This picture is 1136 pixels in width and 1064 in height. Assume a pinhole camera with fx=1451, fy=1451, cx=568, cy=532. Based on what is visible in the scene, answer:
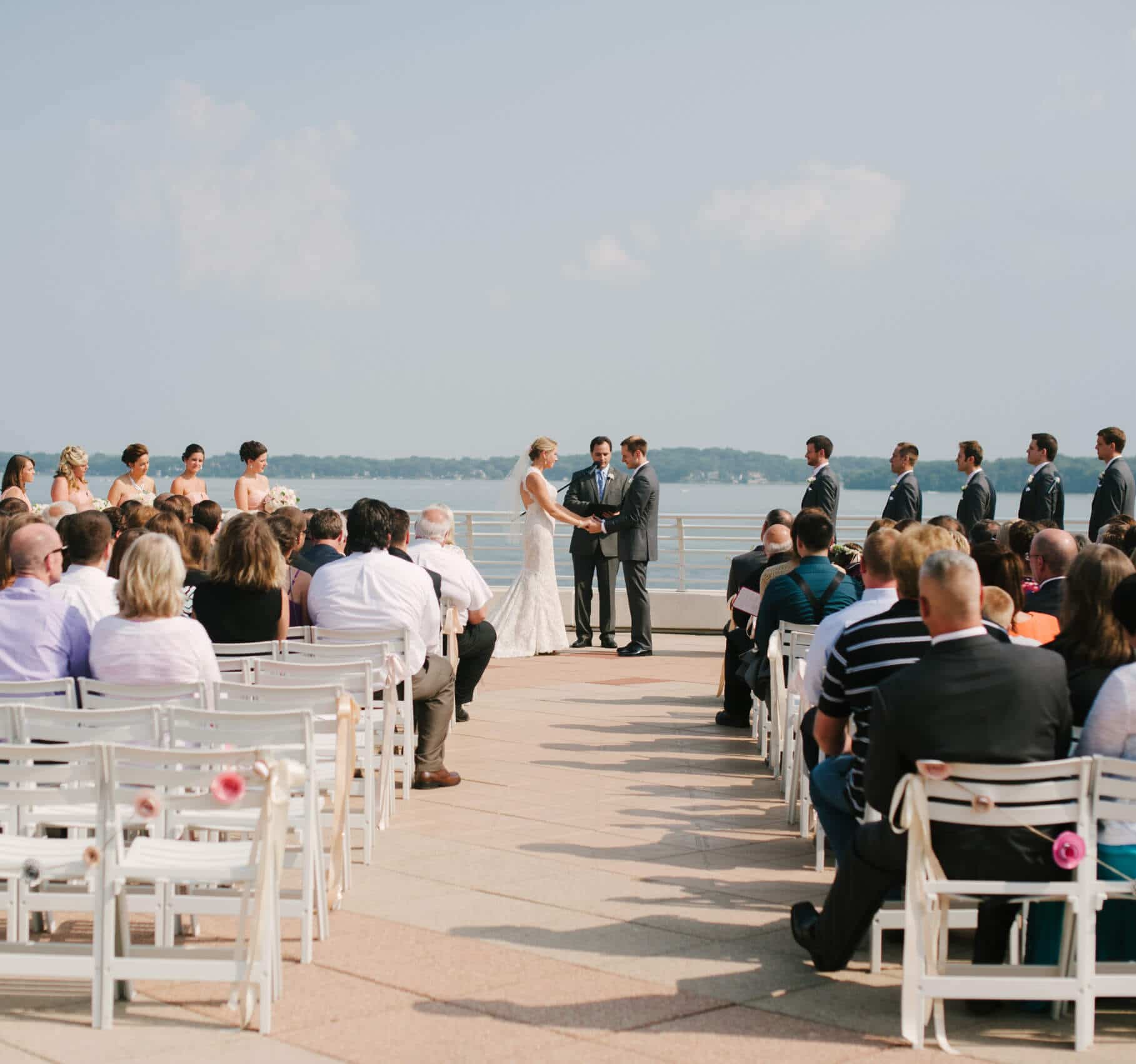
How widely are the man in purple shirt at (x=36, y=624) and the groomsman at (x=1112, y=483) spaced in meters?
9.43

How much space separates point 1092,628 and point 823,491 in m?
8.66

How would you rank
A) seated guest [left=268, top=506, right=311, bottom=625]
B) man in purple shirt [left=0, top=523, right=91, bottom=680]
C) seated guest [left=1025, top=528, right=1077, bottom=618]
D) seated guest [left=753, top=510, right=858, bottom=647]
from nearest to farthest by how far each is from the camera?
man in purple shirt [left=0, top=523, right=91, bottom=680], seated guest [left=1025, top=528, right=1077, bottom=618], seated guest [left=753, top=510, right=858, bottom=647], seated guest [left=268, top=506, right=311, bottom=625]

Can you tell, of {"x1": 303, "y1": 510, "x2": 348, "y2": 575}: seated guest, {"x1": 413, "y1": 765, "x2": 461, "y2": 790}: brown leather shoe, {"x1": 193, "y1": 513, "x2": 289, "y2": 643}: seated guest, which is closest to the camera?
{"x1": 193, "y1": 513, "x2": 289, "y2": 643}: seated guest

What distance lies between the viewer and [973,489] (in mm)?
13531

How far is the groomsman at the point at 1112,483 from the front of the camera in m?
12.6

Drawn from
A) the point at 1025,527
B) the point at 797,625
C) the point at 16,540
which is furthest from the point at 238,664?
the point at 1025,527

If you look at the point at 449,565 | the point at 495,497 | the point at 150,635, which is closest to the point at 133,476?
the point at 449,565

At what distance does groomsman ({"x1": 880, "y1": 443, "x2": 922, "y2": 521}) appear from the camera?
531 inches

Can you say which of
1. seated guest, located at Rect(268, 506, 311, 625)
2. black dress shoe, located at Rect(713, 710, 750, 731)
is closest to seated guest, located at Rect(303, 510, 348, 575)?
seated guest, located at Rect(268, 506, 311, 625)

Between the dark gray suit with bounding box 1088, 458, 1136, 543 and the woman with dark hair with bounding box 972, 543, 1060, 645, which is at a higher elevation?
the dark gray suit with bounding box 1088, 458, 1136, 543

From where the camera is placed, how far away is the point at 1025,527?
26.7ft

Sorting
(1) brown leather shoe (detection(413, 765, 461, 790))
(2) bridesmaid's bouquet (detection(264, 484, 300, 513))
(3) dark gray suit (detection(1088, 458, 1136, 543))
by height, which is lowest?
(1) brown leather shoe (detection(413, 765, 461, 790))

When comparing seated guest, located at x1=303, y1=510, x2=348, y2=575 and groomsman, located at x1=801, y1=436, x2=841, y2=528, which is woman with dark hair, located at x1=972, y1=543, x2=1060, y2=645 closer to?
seated guest, located at x1=303, y1=510, x2=348, y2=575

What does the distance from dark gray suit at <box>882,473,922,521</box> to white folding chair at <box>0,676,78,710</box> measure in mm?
9509
